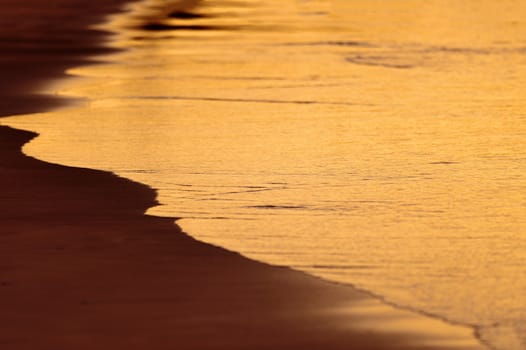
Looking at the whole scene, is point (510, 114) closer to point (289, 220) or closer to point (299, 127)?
point (299, 127)

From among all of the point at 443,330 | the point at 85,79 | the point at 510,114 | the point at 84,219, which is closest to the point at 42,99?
the point at 85,79

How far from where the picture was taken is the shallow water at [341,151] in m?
6.44

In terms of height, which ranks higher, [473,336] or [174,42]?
[174,42]

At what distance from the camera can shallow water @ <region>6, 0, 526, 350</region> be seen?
644cm

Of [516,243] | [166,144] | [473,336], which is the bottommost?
[473,336]

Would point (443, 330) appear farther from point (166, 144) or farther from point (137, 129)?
point (137, 129)

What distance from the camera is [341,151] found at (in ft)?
32.3

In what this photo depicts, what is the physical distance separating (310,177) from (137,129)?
2.72 meters

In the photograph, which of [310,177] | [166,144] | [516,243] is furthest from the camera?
[166,144]

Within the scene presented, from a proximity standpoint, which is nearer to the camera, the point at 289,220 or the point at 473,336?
the point at 473,336

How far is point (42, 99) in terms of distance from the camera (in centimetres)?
1348

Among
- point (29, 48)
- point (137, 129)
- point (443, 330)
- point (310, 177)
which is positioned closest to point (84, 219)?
point (310, 177)

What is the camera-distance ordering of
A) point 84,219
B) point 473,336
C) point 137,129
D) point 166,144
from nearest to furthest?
1. point 473,336
2. point 84,219
3. point 166,144
4. point 137,129

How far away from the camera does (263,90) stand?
14016 millimetres
